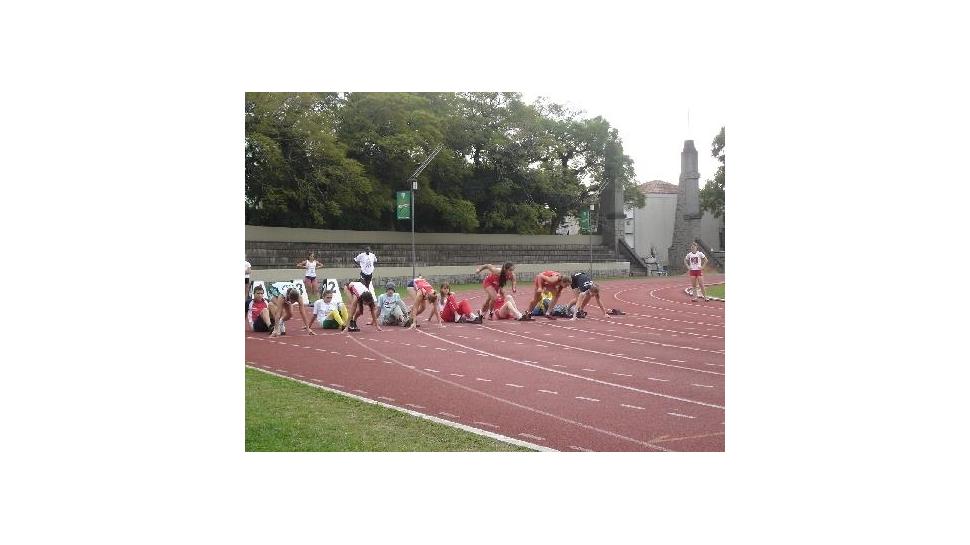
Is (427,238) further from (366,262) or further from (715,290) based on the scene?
(715,290)

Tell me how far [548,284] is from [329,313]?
3.41 metres

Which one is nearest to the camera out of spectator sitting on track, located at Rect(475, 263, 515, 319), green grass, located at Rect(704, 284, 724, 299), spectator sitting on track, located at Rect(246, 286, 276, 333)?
green grass, located at Rect(704, 284, 724, 299)

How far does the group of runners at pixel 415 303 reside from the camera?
448 inches

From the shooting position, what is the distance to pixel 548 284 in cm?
1312

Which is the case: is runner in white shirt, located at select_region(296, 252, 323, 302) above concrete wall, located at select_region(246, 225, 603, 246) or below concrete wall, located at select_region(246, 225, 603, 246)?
below

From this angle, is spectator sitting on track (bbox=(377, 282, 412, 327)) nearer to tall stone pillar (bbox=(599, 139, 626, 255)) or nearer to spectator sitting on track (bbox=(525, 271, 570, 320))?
spectator sitting on track (bbox=(525, 271, 570, 320))

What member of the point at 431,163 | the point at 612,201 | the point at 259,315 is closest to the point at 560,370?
the point at 612,201

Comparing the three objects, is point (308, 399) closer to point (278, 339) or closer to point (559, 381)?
point (559, 381)

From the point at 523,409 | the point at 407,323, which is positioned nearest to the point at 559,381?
the point at 523,409

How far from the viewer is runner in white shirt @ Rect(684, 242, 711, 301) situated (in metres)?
9.41

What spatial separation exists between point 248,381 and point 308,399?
0.76m

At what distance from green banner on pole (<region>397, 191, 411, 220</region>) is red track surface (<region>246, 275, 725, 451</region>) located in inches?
66.7

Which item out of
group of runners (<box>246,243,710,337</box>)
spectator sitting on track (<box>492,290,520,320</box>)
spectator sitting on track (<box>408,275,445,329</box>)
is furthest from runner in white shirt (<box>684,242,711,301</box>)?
spectator sitting on track (<box>408,275,445,329</box>)

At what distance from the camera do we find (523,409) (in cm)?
731
